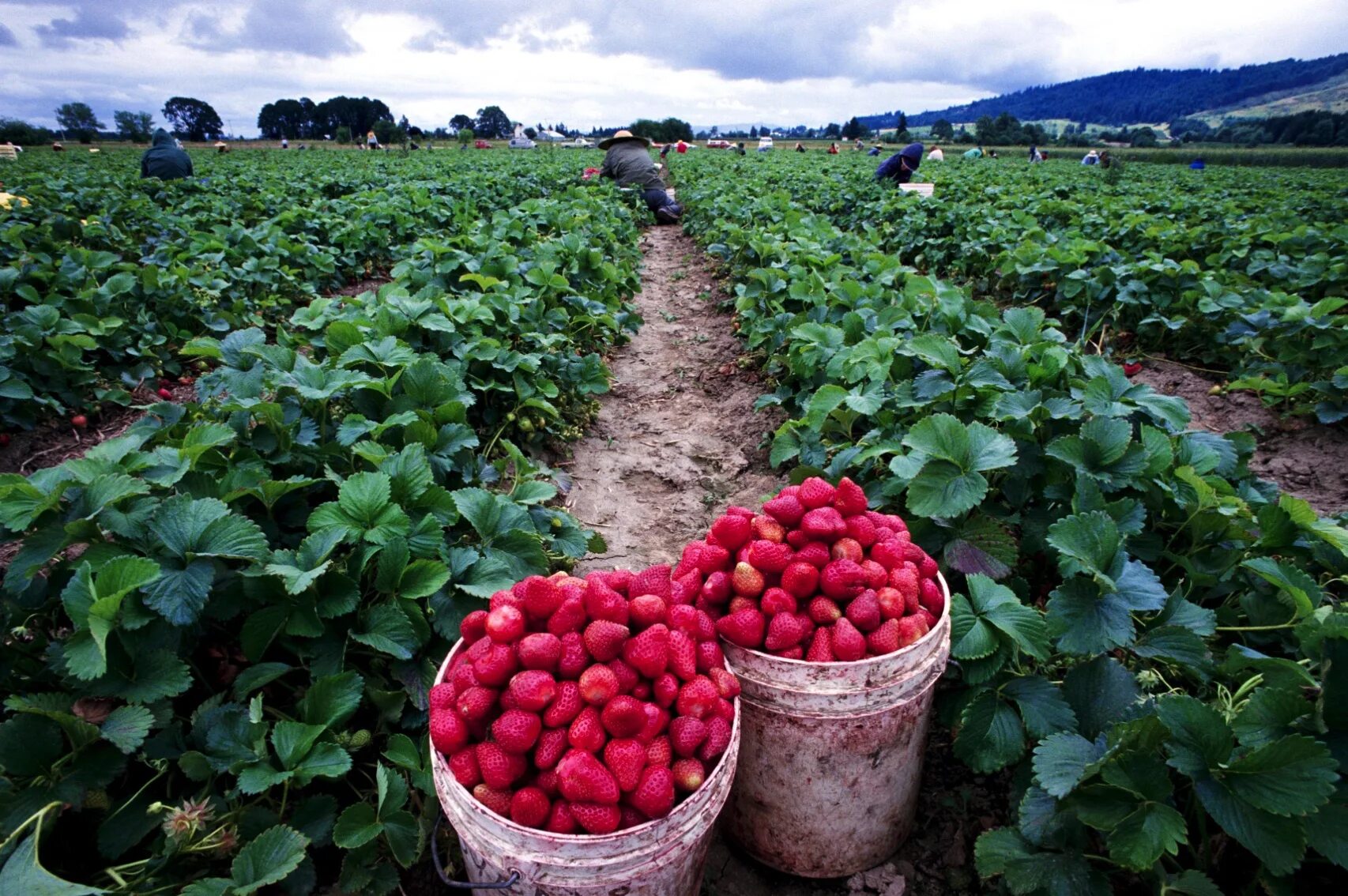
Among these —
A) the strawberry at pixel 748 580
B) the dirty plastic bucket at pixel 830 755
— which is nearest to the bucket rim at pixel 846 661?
the dirty plastic bucket at pixel 830 755

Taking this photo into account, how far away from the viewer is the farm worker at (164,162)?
14.7 m

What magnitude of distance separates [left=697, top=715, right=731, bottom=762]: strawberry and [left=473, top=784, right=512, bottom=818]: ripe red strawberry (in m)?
0.44

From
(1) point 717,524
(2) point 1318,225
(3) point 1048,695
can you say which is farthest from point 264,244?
(2) point 1318,225

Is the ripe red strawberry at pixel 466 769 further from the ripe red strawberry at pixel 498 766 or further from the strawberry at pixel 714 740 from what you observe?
the strawberry at pixel 714 740

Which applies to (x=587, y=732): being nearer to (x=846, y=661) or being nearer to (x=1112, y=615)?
(x=846, y=661)

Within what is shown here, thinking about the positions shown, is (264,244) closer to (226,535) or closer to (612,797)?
(226,535)

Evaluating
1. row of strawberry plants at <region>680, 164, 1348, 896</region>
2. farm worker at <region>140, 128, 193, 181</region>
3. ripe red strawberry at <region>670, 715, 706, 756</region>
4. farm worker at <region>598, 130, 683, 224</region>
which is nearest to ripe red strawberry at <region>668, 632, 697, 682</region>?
ripe red strawberry at <region>670, 715, 706, 756</region>

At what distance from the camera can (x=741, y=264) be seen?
29.8ft

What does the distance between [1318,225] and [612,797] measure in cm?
1223

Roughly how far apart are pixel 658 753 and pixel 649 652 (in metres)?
0.21

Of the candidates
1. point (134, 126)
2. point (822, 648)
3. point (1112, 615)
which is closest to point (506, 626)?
point (822, 648)

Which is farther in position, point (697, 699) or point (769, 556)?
point (769, 556)

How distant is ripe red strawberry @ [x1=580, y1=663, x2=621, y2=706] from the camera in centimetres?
149

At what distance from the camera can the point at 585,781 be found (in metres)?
1.38
